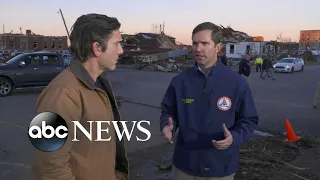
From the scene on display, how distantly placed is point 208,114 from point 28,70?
13.1m

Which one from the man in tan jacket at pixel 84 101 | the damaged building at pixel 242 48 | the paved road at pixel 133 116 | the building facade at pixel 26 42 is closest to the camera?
the man in tan jacket at pixel 84 101

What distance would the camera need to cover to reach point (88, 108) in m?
1.74

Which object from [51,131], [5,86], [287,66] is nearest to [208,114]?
[51,131]

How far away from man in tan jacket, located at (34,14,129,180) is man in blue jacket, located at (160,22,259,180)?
3.03 feet

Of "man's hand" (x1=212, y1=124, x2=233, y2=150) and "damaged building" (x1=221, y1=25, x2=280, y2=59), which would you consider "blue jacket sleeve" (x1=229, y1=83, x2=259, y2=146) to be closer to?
"man's hand" (x1=212, y1=124, x2=233, y2=150)

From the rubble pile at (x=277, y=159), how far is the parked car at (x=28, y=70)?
34.4 feet

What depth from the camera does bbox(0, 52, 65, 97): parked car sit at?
1372cm

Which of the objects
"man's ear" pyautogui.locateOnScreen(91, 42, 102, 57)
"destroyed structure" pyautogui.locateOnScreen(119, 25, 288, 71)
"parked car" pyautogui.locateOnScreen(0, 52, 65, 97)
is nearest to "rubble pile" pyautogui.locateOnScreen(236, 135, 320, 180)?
"man's ear" pyautogui.locateOnScreen(91, 42, 102, 57)

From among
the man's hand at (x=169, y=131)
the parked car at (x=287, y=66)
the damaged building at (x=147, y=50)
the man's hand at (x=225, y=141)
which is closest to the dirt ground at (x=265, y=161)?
the man's hand at (x=169, y=131)

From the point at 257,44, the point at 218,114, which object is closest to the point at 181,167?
the point at 218,114

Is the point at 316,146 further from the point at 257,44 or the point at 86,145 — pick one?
the point at 257,44

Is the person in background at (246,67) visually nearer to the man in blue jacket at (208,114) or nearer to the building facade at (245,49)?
the man in blue jacket at (208,114)

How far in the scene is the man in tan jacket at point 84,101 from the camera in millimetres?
1600

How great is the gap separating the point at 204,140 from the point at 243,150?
353 centimetres
